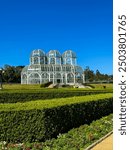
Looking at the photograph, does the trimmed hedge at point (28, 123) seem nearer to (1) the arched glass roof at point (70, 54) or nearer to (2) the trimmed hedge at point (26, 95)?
(2) the trimmed hedge at point (26, 95)

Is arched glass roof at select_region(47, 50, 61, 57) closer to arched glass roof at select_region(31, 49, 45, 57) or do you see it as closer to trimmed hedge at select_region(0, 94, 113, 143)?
arched glass roof at select_region(31, 49, 45, 57)

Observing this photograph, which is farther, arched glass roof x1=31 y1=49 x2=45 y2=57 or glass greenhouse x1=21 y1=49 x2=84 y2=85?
glass greenhouse x1=21 y1=49 x2=84 y2=85

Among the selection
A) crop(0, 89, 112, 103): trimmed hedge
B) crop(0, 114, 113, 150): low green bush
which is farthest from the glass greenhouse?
crop(0, 114, 113, 150): low green bush

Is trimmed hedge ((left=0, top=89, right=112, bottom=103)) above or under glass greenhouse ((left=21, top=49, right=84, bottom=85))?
under

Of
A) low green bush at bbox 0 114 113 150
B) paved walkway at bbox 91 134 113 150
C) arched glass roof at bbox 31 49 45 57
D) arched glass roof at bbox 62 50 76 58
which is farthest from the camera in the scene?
arched glass roof at bbox 62 50 76 58

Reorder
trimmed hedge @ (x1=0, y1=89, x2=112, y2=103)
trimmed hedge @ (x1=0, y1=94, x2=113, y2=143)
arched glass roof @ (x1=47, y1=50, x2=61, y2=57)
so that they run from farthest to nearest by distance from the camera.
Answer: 1. arched glass roof @ (x1=47, y1=50, x2=61, y2=57)
2. trimmed hedge @ (x1=0, y1=89, x2=112, y2=103)
3. trimmed hedge @ (x1=0, y1=94, x2=113, y2=143)

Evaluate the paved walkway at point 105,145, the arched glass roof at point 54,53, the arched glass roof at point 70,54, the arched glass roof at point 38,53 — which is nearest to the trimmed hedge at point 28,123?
the paved walkway at point 105,145

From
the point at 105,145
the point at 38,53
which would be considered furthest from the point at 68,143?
the point at 38,53

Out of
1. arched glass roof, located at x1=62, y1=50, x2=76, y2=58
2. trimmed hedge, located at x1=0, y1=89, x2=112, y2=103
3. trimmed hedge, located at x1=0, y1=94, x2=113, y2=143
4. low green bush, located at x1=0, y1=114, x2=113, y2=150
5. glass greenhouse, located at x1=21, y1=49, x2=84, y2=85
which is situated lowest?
low green bush, located at x1=0, y1=114, x2=113, y2=150

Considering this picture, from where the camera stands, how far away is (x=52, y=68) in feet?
303

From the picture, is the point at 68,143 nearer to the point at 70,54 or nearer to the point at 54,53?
the point at 54,53

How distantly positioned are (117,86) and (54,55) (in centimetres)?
8994

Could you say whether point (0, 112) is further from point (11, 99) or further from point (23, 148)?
point (11, 99)

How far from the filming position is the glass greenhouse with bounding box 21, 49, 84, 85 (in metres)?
91.8
